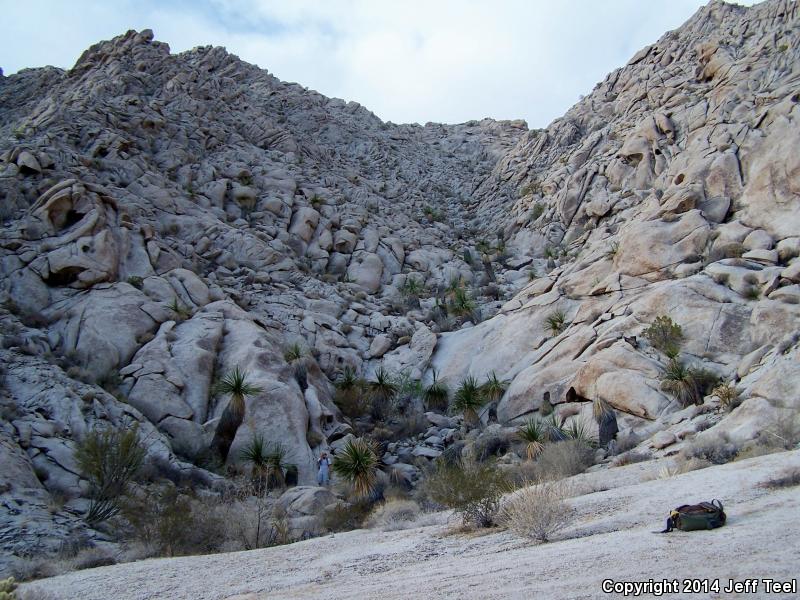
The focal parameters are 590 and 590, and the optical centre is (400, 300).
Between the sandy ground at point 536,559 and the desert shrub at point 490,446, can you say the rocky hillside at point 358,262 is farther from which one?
the sandy ground at point 536,559

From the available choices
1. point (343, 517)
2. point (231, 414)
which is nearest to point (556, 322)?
point (231, 414)

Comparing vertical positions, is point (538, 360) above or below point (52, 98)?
below

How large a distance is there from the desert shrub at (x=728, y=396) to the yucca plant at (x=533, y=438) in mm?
5142

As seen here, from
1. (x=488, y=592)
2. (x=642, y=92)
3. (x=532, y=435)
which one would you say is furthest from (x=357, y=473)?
(x=642, y=92)

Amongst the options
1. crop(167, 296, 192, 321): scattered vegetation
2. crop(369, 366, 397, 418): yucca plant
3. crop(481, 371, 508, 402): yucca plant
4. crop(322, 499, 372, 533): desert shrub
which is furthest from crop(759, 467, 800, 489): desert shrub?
crop(167, 296, 192, 321): scattered vegetation

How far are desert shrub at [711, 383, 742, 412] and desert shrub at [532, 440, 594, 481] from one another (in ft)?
12.3

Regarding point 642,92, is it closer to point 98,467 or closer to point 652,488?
point 652,488

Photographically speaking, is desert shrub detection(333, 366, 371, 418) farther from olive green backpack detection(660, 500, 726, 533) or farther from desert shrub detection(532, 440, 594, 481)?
olive green backpack detection(660, 500, 726, 533)

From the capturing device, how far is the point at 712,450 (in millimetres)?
12789

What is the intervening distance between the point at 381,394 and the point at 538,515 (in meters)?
17.6

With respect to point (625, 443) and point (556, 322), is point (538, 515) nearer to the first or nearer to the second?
point (625, 443)

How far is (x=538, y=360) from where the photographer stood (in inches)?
956

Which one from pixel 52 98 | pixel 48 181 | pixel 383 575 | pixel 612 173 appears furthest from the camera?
pixel 52 98

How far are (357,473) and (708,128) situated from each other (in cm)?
2512
